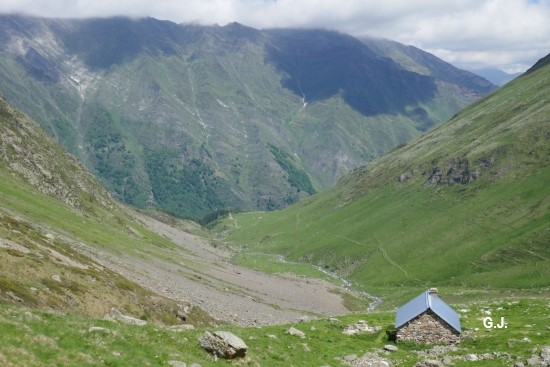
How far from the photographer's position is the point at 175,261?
518 feet

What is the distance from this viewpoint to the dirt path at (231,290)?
326 ft

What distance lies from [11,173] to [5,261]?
133197mm

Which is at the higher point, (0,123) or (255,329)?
(0,123)

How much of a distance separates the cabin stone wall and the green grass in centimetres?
91

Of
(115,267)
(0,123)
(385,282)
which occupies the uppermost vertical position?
(0,123)

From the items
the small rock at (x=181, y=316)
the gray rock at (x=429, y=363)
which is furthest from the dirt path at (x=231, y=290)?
the gray rock at (x=429, y=363)

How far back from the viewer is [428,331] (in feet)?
155

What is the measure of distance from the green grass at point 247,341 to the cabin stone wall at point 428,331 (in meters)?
0.91

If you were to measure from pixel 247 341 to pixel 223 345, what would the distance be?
24.3ft

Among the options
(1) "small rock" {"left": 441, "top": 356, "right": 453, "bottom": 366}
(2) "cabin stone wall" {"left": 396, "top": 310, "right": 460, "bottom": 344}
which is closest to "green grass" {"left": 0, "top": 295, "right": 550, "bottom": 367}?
(1) "small rock" {"left": 441, "top": 356, "right": 453, "bottom": 366}

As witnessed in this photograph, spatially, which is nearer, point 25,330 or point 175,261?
point 25,330

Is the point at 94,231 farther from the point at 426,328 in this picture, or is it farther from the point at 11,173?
the point at 426,328

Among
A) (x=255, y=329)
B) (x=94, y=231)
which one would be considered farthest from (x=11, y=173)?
(x=255, y=329)

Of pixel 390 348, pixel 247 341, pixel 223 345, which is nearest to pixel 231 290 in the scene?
pixel 390 348
